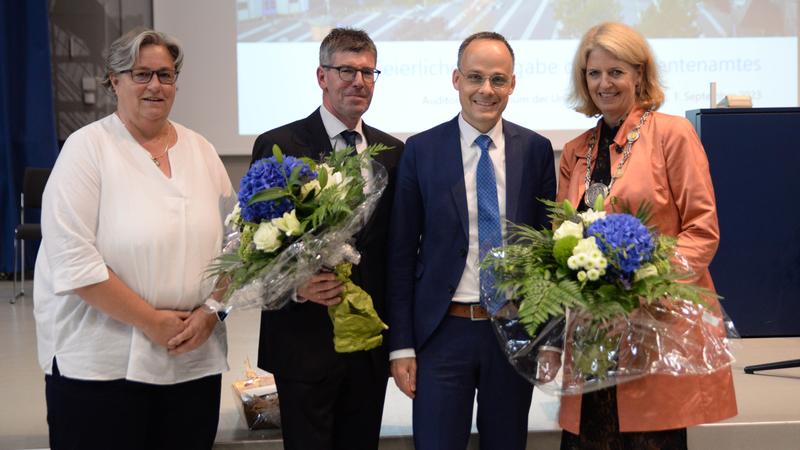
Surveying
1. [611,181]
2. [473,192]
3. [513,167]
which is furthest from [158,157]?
[611,181]

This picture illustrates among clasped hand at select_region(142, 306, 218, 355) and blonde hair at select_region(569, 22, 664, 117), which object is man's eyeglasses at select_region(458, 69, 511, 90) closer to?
blonde hair at select_region(569, 22, 664, 117)

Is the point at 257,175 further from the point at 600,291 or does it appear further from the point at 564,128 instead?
the point at 564,128

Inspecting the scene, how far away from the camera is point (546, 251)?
→ 205 cm

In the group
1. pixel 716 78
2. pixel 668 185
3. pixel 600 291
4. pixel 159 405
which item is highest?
pixel 716 78

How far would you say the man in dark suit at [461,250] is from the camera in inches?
92.5

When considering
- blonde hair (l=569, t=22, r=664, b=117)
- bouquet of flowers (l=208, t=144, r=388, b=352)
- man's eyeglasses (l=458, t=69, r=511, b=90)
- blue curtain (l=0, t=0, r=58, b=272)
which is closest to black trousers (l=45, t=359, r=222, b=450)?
bouquet of flowers (l=208, t=144, r=388, b=352)

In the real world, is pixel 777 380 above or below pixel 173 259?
below

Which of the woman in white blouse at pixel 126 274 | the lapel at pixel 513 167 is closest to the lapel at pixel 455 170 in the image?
the lapel at pixel 513 167

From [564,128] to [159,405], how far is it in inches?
207

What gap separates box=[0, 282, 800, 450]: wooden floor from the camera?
3.09 m

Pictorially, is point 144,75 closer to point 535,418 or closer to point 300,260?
point 300,260

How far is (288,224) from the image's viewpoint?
2072 millimetres

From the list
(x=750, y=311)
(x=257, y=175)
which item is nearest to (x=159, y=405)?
(x=257, y=175)

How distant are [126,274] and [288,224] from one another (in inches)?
21.6
